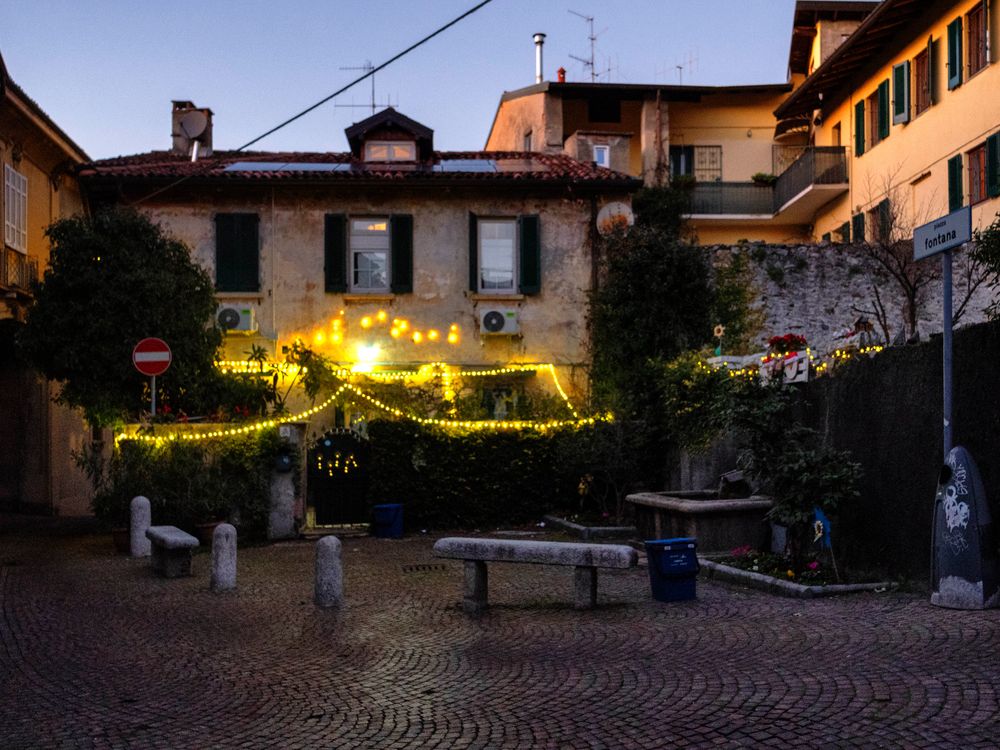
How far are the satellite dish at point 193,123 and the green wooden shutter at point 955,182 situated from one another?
Answer: 52.4 ft

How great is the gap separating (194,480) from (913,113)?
55.8ft

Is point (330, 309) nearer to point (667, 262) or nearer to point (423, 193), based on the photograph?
point (423, 193)

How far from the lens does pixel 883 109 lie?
26.1 metres

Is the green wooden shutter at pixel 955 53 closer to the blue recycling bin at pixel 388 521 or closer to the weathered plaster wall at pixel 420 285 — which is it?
the weathered plaster wall at pixel 420 285

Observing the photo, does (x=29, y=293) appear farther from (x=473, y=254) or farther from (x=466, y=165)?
(x=466, y=165)

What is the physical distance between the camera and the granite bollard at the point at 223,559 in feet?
38.7

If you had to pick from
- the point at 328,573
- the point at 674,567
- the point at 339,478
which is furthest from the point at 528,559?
the point at 339,478

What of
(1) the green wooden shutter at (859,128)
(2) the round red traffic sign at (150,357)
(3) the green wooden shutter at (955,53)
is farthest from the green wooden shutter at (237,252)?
(1) the green wooden shutter at (859,128)

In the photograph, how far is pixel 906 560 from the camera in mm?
10406

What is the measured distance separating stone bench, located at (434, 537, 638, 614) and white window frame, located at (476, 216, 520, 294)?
12297 mm

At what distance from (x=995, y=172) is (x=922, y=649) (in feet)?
50.8

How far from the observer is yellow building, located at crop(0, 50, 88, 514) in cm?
1908

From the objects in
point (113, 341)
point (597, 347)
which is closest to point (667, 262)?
point (597, 347)

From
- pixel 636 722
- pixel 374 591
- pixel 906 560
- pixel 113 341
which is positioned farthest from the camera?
pixel 113 341
